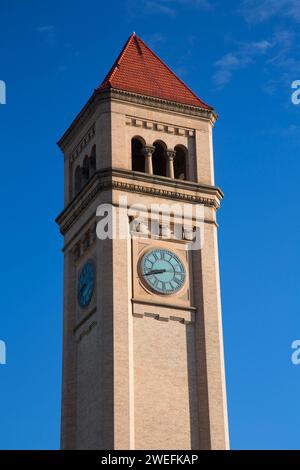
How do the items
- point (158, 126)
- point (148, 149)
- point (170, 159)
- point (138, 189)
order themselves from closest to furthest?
point (138, 189)
point (148, 149)
point (170, 159)
point (158, 126)

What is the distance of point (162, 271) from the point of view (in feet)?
188

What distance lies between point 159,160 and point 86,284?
7.95 meters

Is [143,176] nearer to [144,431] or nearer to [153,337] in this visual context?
[153,337]

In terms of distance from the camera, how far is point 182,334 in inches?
2227

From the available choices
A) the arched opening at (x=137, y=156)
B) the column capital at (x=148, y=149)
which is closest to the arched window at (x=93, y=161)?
the arched opening at (x=137, y=156)

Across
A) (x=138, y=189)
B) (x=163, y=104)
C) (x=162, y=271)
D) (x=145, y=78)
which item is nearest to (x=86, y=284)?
(x=162, y=271)

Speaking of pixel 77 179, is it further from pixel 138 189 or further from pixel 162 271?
pixel 162 271

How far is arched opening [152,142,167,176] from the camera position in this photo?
201 ft

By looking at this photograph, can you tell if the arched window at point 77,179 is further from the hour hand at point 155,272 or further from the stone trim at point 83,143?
the hour hand at point 155,272

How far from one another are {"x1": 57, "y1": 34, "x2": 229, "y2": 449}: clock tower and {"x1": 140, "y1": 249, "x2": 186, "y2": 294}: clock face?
2.1 inches

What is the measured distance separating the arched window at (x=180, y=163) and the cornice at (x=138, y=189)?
77.5 inches

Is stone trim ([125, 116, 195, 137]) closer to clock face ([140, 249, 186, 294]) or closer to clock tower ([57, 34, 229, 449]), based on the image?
clock tower ([57, 34, 229, 449])

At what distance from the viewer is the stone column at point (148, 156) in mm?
59812
